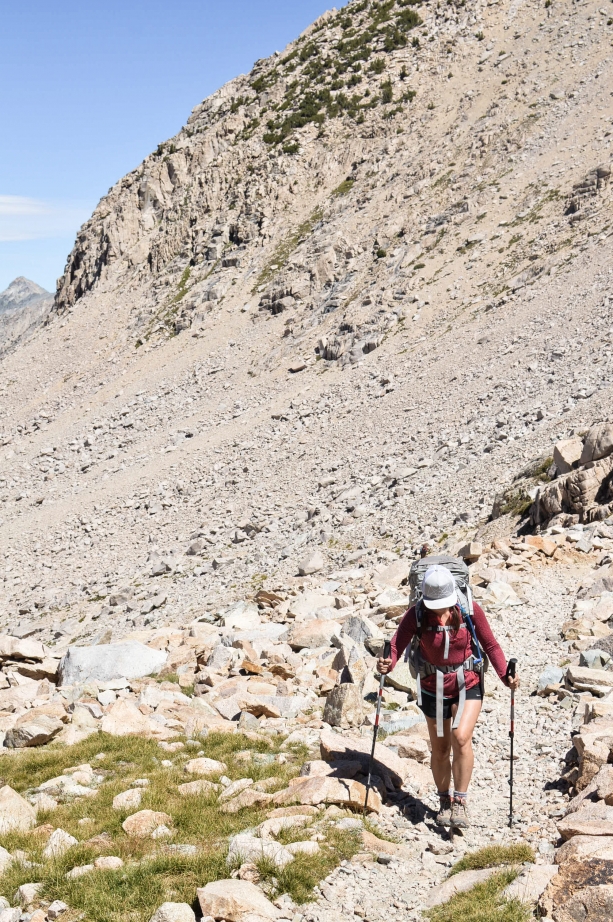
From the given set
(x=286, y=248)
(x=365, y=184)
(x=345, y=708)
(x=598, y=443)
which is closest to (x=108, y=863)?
(x=345, y=708)

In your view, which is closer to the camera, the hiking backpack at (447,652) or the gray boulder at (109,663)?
the hiking backpack at (447,652)

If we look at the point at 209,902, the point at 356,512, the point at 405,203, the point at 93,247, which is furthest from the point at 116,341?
the point at 209,902

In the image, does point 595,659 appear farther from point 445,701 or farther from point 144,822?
point 144,822

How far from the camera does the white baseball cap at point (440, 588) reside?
20.0ft

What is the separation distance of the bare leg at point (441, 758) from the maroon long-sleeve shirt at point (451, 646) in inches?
15.8

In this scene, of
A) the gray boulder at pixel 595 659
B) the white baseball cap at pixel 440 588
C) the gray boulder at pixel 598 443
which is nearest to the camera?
the white baseball cap at pixel 440 588

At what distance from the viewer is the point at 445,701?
20.9 feet

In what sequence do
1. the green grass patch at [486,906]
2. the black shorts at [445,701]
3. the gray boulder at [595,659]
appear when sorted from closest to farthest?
the green grass patch at [486,906] → the black shorts at [445,701] → the gray boulder at [595,659]

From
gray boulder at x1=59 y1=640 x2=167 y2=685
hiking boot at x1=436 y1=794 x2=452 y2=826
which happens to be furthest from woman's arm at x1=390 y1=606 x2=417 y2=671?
gray boulder at x1=59 y1=640 x2=167 y2=685

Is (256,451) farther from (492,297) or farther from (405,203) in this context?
(405,203)

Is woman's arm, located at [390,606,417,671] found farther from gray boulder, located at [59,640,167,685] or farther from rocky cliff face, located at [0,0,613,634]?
rocky cliff face, located at [0,0,613,634]

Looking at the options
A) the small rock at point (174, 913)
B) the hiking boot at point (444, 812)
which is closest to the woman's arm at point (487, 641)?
the hiking boot at point (444, 812)

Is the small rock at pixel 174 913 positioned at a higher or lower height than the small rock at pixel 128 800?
higher

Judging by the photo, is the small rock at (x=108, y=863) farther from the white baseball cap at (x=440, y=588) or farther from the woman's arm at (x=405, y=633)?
the white baseball cap at (x=440, y=588)
